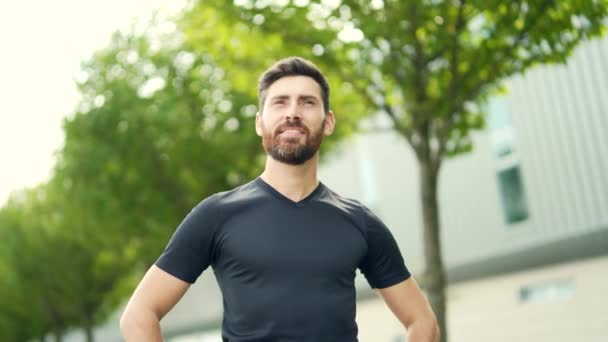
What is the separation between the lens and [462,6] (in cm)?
866

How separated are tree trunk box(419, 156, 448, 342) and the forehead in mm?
7268

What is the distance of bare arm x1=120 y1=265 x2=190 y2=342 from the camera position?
2445 millimetres

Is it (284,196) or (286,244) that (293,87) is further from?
(286,244)

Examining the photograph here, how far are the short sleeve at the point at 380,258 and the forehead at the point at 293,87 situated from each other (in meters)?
0.47

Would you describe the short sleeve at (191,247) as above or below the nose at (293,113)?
below

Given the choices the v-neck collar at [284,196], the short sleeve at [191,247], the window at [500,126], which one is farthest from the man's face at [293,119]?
the window at [500,126]

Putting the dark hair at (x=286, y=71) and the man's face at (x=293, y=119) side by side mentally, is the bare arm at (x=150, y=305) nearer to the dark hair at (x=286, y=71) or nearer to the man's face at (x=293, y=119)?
the man's face at (x=293, y=119)

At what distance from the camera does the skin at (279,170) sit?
8.05ft

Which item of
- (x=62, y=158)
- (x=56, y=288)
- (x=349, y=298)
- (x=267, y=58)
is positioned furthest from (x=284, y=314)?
(x=56, y=288)

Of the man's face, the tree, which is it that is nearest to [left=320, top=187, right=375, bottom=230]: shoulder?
the man's face

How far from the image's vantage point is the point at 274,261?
2436 millimetres

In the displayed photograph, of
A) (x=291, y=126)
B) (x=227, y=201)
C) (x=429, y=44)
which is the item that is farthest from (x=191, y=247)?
(x=429, y=44)

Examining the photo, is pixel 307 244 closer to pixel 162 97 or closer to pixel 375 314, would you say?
pixel 162 97

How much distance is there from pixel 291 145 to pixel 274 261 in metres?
0.40
